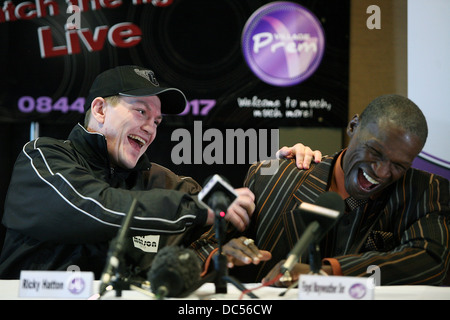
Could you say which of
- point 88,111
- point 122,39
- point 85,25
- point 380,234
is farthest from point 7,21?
point 380,234

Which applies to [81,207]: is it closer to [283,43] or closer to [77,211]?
[77,211]

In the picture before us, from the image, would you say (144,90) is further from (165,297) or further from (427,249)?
(427,249)

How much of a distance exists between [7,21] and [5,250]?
1.72m

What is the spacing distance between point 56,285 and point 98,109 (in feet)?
3.15

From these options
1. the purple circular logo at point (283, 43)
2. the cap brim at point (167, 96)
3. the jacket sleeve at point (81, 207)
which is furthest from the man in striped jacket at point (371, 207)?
the purple circular logo at point (283, 43)

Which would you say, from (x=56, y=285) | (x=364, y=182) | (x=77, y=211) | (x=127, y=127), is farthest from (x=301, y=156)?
(x=56, y=285)

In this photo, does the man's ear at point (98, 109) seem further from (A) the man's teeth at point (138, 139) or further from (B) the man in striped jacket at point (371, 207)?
(B) the man in striped jacket at point (371, 207)

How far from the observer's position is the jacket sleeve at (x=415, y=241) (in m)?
1.47

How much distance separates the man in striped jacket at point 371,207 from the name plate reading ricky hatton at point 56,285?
16.9 inches

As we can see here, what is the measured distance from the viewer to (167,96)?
205 cm

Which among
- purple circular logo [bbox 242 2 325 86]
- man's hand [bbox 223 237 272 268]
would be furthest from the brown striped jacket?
purple circular logo [bbox 242 2 325 86]

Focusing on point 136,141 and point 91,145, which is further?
point 136,141

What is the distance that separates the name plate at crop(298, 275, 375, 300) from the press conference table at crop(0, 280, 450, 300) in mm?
119

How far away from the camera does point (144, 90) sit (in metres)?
1.89
